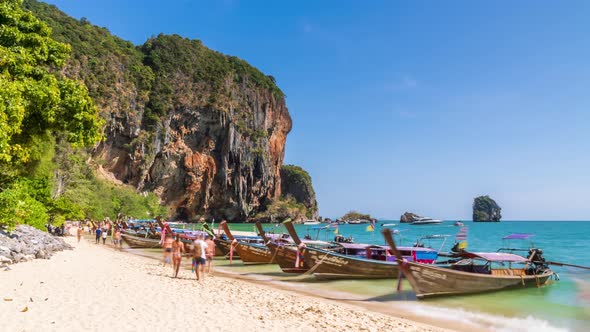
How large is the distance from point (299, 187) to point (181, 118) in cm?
6260

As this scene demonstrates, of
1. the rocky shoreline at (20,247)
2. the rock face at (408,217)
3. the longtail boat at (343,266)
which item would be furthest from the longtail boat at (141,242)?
the rock face at (408,217)

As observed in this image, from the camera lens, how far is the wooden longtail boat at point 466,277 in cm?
1326

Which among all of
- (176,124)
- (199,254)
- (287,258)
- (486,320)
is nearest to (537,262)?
(486,320)

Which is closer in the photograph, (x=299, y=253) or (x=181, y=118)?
(x=299, y=253)

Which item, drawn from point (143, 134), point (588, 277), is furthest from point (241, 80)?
A: point (588, 277)

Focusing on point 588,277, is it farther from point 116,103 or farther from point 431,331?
point 116,103

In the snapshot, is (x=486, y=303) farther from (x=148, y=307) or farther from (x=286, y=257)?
(x=148, y=307)

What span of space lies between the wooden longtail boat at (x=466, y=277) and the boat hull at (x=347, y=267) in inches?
110

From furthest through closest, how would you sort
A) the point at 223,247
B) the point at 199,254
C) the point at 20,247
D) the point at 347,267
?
the point at 223,247, the point at 347,267, the point at 20,247, the point at 199,254

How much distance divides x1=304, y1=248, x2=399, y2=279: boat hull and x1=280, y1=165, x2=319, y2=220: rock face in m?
122

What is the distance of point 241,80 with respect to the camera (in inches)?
4072

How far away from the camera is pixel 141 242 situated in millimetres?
31828

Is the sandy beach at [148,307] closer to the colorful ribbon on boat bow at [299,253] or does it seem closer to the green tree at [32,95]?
the green tree at [32,95]

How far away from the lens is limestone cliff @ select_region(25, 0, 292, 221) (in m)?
74.9
